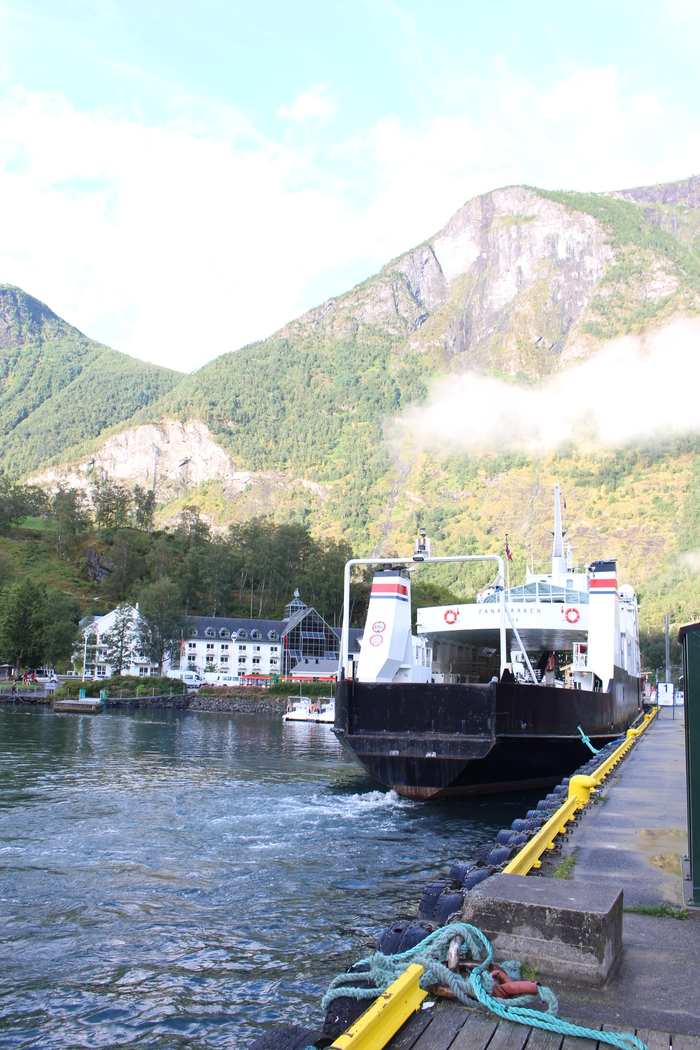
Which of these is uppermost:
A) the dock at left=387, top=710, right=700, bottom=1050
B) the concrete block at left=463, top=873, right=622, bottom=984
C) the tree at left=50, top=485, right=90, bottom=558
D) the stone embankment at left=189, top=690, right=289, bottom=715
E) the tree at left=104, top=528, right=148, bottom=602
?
the tree at left=50, top=485, right=90, bottom=558

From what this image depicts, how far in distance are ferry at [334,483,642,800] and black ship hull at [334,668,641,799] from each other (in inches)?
1.0

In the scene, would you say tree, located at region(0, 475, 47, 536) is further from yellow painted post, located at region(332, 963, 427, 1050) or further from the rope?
yellow painted post, located at region(332, 963, 427, 1050)

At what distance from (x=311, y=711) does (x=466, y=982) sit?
64.7 metres

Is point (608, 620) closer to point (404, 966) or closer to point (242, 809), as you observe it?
point (242, 809)

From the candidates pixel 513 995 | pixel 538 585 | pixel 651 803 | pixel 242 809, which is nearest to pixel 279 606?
pixel 538 585

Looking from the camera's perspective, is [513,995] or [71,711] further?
[71,711]

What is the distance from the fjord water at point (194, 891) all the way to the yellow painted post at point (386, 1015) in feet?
10.6

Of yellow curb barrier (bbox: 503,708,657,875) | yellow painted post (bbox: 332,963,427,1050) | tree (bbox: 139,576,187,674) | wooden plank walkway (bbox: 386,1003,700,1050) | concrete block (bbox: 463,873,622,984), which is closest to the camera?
yellow painted post (bbox: 332,963,427,1050)

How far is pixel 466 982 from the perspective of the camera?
4.58m

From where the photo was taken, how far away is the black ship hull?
17.9 meters

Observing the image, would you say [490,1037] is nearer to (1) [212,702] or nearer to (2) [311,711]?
(2) [311,711]

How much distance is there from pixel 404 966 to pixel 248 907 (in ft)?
22.7

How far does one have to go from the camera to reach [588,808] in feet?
39.9

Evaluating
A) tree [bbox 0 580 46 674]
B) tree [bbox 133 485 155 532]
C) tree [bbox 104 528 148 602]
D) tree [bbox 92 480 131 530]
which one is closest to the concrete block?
tree [bbox 0 580 46 674]
